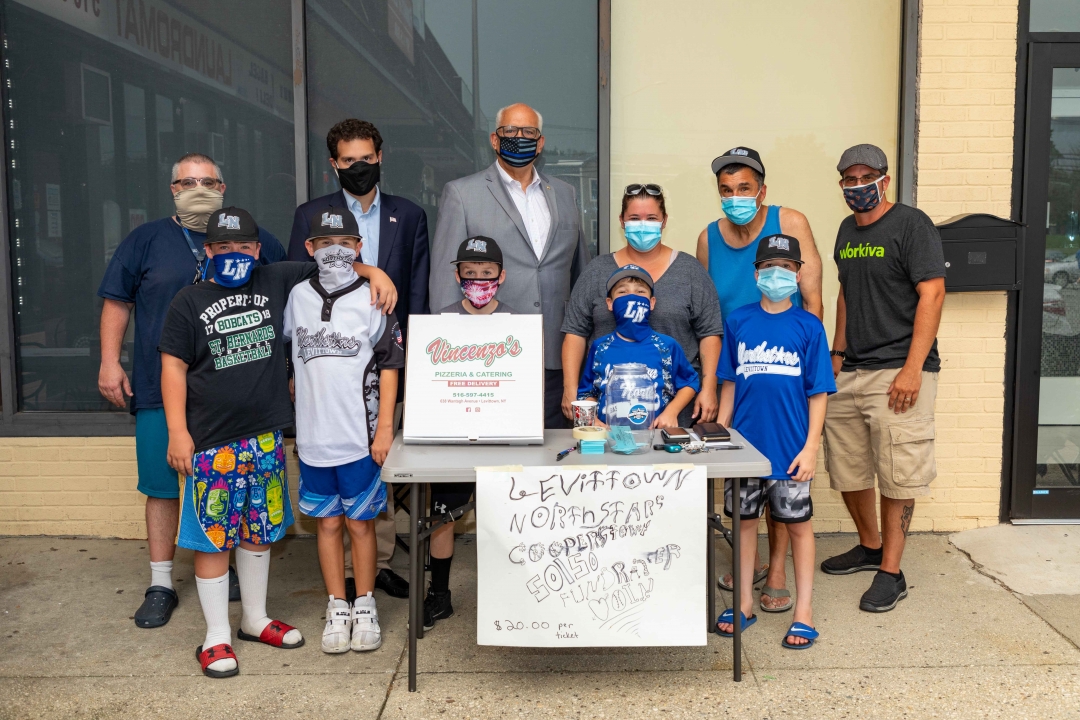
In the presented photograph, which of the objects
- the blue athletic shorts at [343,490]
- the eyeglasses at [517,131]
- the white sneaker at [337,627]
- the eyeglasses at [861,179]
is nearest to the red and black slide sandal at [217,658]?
the white sneaker at [337,627]

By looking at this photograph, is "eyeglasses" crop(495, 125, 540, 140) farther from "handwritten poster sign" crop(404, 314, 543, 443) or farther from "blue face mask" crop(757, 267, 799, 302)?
"blue face mask" crop(757, 267, 799, 302)

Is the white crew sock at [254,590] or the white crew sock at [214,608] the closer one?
the white crew sock at [214,608]

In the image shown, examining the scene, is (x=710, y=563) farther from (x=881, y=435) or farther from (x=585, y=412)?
(x=881, y=435)

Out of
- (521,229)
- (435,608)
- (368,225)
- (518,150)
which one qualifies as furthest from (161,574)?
(518,150)

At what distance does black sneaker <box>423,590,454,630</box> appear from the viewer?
3.93 meters

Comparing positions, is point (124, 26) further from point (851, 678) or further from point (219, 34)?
point (851, 678)

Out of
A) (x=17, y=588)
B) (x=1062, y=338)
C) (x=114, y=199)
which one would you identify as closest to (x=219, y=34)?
(x=114, y=199)

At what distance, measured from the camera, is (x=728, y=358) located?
377cm

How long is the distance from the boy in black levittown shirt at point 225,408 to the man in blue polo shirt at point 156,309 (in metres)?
0.52

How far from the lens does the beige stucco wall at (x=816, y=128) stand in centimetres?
500

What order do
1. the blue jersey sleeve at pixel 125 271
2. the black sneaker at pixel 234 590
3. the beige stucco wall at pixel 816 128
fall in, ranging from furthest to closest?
the beige stucco wall at pixel 816 128, the black sneaker at pixel 234 590, the blue jersey sleeve at pixel 125 271

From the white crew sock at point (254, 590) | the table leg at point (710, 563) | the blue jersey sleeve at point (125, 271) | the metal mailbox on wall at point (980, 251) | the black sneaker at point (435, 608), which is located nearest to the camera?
the table leg at point (710, 563)

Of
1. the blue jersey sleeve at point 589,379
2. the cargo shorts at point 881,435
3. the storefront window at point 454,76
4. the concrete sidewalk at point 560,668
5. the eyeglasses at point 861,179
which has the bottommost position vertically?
the concrete sidewalk at point 560,668

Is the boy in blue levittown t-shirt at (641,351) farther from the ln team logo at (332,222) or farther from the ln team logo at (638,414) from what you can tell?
the ln team logo at (332,222)
